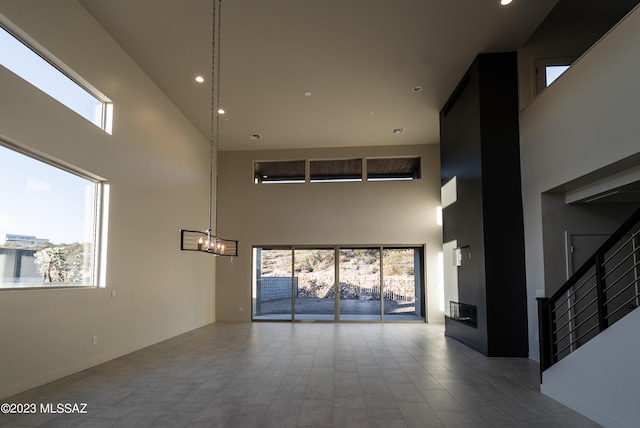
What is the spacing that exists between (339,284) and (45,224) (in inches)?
281

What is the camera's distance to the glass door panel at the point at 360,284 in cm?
1052

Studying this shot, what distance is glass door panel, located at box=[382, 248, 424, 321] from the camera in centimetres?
1049

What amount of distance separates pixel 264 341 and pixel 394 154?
5983mm

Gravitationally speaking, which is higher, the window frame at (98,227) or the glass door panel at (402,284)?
the window frame at (98,227)

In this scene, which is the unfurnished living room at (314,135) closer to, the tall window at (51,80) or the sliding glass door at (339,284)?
the tall window at (51,80)

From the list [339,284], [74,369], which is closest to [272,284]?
[339,284]

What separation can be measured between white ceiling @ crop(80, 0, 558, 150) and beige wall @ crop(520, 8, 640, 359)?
1.19 meters

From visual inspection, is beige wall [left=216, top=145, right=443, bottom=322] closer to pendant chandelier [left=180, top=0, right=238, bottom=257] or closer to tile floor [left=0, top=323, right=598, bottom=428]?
pendant chandelier [left=180, top=0, right=238, bottom=257]

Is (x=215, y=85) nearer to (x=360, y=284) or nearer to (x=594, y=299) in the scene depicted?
(x=360, y=284)

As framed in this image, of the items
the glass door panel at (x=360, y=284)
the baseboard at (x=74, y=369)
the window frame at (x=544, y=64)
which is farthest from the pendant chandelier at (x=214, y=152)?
the window frame at (x=544, y=64)

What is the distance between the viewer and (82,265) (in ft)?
18.2

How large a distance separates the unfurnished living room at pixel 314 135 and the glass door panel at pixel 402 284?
0.78m

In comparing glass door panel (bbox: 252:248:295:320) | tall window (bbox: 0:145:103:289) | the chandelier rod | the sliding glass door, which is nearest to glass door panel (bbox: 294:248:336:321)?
the sliding glass door

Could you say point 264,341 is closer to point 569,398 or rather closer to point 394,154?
point 569,398
